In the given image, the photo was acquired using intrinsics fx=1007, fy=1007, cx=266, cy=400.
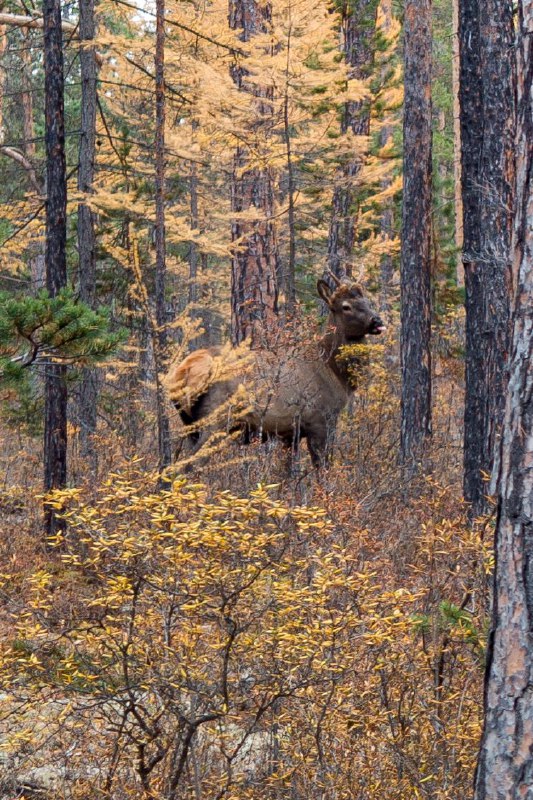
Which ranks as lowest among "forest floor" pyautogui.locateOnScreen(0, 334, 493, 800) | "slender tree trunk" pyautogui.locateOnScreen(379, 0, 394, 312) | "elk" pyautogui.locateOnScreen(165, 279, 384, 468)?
"forest floor" pyautogui.locateOnScreen(0, 334, 493, 800)

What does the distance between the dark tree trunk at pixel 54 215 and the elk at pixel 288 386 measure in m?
1.30

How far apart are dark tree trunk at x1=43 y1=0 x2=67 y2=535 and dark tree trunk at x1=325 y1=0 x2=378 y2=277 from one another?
6826 mm

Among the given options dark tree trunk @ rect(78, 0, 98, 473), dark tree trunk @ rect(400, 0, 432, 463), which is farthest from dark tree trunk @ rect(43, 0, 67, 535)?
dark tree trunk @ rect(400, 0, 432, 463)

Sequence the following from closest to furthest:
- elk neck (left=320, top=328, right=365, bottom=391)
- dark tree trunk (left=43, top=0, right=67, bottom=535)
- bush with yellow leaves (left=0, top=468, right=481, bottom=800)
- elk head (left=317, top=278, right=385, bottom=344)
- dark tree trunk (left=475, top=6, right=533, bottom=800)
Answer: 1. dark tree trunk (left=475, top=6, right=533, bottom=800)
2. bush with yellow leaves (left=0, top=468, right=481, bottom=800)
3. dark tree trunk (left=43, top=0, right=67, bottom=535)
4. elk neck (left=320, top=328, right=365, bottom=391)
5. elk head (left=317, top=278, right=385, bottom=344)

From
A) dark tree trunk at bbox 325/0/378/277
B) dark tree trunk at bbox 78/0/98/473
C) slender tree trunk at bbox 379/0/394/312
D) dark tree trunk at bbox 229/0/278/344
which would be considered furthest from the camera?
slender tree trunk at bbox 379/0/394/312

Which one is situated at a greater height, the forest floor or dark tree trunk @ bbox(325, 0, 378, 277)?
dark tree trunk @ bbox(325, 0, 378, 277)

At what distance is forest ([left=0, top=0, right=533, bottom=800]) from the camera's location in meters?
4.71

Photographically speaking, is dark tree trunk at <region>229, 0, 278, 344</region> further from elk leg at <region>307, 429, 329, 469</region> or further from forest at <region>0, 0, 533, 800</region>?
elk leg at <region>307, 429, 329, 469</region>

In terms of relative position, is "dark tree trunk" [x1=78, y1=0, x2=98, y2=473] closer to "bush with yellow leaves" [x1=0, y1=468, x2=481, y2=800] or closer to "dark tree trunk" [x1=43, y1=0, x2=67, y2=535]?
"dark tree trunk" [x1=43, y1=0, x2=67, y2=535]

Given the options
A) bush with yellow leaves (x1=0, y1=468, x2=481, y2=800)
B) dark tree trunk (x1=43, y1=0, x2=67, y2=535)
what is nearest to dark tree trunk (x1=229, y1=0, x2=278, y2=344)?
dark tree trunk (x1=43, y1=0, x2=67, y2=535)

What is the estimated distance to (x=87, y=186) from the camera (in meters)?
13.8

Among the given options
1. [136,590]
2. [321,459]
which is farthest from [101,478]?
[136,590]

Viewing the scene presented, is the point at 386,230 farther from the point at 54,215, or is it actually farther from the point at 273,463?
the point at 54,215

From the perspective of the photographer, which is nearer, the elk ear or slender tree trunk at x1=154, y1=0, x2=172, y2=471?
slender tree trunk at x1=154, y1=0, x2=172, y2=471
